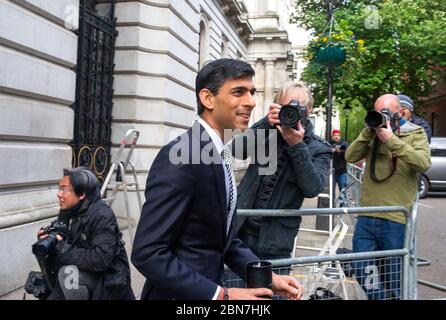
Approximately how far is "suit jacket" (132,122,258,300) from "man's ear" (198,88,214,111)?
0.30 feet

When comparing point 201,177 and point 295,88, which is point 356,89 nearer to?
point 295,88

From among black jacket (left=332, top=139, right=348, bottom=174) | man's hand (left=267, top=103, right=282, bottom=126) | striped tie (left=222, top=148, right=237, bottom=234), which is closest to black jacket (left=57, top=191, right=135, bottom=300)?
man's hand (left=267, top=103, right=282, bottom=126)

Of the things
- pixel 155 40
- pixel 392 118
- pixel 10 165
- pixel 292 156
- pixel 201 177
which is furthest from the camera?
pixel 155 40

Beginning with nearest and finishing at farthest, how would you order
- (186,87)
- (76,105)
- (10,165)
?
(10,165)
(76,105)
(186,87)

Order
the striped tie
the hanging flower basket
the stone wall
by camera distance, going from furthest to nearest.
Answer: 1. the hanging flower basket
2. the stone wall
3. the striped tie

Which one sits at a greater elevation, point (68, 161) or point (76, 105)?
point (76, 105)

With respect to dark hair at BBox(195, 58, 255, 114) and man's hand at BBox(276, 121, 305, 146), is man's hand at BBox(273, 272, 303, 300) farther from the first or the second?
man's hand at BBox(276, 121, 305, 146)

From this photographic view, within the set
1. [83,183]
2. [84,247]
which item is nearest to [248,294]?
[84,247]

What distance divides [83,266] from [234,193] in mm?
1740

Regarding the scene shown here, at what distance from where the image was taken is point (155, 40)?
898 centimetres

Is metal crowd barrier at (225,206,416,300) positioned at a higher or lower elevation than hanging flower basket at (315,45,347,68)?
lower

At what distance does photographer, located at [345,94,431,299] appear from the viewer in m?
3.69

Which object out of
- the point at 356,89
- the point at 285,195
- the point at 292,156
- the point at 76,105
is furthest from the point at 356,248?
the point at 356,89

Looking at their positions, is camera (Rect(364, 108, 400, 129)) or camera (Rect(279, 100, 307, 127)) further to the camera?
camera (Rect(364, 108, 400, 129))
